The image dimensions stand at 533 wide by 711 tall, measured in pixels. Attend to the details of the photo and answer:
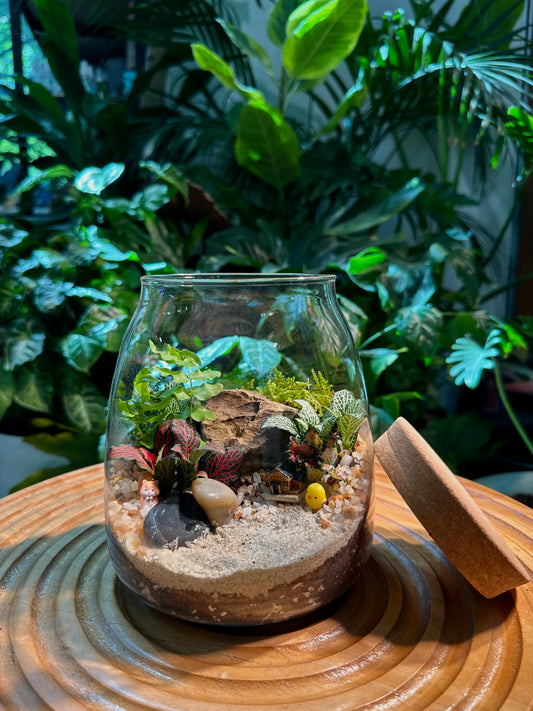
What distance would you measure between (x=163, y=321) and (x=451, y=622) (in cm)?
43

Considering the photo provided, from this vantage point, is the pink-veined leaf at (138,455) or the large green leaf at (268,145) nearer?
the pink-veined leaf at (138,455)

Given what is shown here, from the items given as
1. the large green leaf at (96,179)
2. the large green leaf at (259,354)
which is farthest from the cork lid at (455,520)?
the large green leaf at (96,179)

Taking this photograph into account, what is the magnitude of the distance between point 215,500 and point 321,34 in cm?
175

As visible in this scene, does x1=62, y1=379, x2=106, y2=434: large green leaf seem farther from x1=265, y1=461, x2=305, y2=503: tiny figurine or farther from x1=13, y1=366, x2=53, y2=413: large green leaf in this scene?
x1=265, y1=461, x2=305, y2=503: tiny figurine

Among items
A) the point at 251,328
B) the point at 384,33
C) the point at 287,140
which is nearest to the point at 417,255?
the point at 287,140

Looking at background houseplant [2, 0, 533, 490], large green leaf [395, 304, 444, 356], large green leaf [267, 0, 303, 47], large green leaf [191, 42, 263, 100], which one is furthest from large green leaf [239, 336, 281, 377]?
large green leaf [267, 0, 303, 47]

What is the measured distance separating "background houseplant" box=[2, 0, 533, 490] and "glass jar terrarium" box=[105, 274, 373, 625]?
85 centimetres

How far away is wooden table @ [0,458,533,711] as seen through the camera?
452mm

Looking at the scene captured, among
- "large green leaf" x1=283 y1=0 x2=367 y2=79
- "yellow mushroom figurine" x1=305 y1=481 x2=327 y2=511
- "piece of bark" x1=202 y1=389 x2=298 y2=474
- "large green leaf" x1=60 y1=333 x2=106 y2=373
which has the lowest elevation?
"large green leaf" x1=60 y1=333 x2=106 y2=373

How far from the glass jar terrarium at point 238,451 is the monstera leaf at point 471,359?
2.65 ft

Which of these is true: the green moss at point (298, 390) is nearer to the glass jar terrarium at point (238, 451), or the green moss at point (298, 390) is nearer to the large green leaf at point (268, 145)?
the glass jar terrarium at point (238, 451)

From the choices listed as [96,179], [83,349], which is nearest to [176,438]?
[83,349]

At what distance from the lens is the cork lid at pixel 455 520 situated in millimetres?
Result: 536

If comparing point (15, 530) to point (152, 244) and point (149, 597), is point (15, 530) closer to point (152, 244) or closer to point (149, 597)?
point (149, 597)
